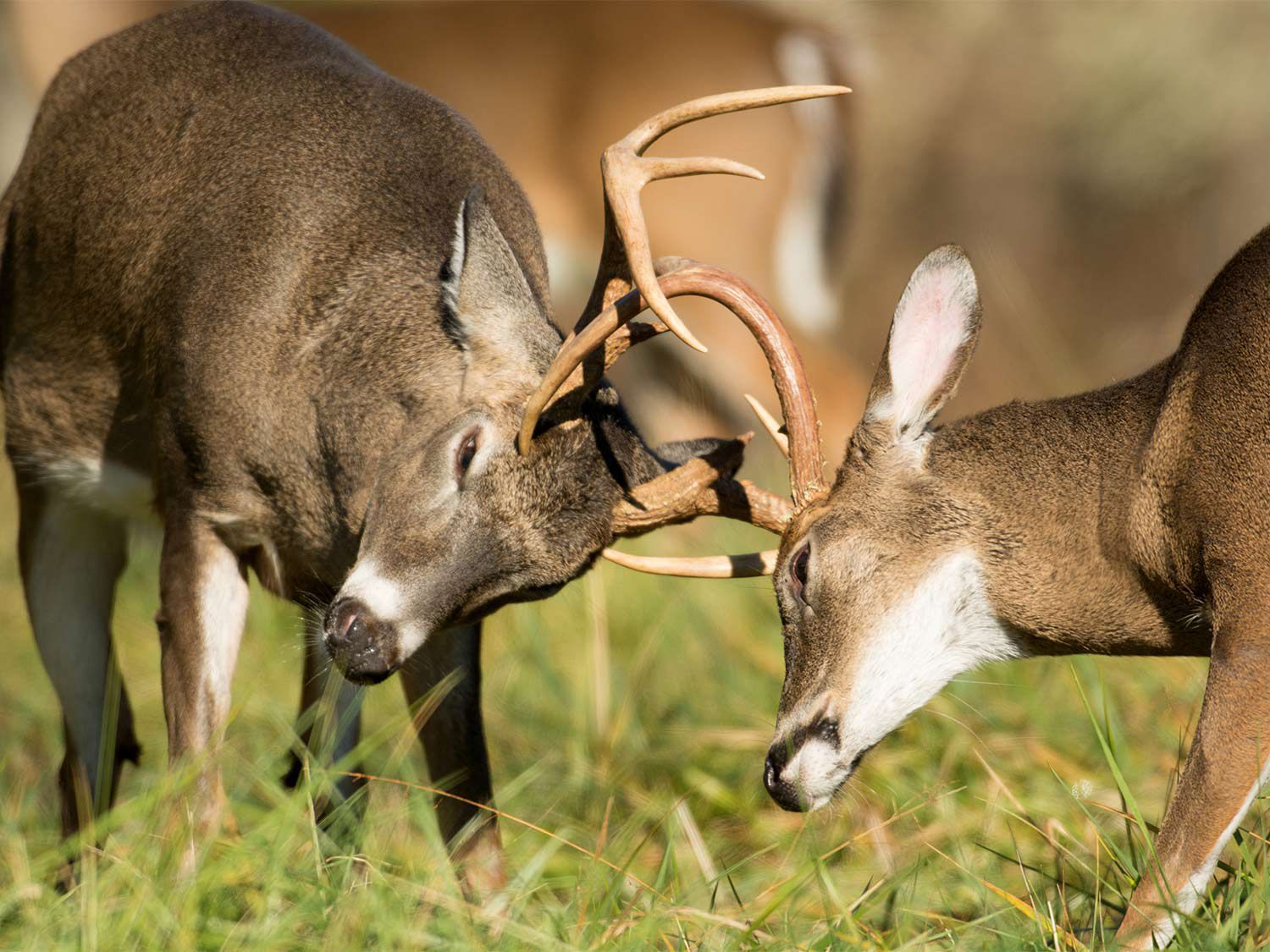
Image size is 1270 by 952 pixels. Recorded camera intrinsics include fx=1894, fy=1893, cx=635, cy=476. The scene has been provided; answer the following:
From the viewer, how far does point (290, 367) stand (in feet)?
16.3

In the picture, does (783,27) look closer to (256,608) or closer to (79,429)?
(256,608)

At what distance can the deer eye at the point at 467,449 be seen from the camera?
4.65 m

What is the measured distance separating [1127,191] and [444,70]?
6.97 metres

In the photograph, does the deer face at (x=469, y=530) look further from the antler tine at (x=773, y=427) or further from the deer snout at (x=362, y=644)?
the antler tine at (x=773, y=427)

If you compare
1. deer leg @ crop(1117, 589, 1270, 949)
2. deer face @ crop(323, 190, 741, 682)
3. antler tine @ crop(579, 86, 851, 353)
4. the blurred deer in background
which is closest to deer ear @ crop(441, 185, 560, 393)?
deer face @ crop(323, 190, 741, 682)

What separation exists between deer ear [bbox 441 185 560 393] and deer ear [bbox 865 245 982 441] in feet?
2.82

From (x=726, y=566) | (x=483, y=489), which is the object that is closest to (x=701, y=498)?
(x=726, y=566)

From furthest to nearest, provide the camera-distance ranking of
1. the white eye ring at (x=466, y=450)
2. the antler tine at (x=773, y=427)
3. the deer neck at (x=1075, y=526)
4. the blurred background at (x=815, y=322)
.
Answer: the blurred background at (x=815, y=322) → the antler tine at (x=773, y=427) → the white eye ring at (x=466, y=450) → the deer neck at (x=1075, y=526)

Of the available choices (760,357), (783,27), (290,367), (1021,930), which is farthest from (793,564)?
(783,27)

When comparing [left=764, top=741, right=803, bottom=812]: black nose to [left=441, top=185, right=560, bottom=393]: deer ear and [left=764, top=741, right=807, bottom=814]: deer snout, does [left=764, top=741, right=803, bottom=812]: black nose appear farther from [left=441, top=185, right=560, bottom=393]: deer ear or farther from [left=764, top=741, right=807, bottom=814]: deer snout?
[left=441, top=185, right=560, bottom=393]: deer ear

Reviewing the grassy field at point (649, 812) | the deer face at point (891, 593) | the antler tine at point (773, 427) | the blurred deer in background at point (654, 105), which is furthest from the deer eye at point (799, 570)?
the blurred deer in background at point (654, 105)

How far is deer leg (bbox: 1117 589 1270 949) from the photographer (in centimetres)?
387

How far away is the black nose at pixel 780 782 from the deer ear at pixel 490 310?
1.09 meters

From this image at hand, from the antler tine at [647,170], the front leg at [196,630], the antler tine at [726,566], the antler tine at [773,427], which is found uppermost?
the antler tine at [647,170]
